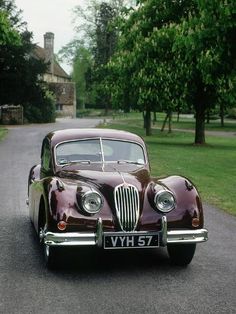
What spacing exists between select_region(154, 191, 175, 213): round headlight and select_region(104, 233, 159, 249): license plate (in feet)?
1.37

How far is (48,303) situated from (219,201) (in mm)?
7762

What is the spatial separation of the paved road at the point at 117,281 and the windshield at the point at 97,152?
1.38m

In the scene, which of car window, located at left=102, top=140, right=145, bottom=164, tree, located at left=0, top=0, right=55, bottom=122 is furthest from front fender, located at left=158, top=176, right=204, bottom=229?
tree, located at left=0, top=0, right=55, bottom=122

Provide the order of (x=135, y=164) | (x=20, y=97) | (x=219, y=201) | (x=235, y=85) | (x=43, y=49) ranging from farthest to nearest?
(x=43, y=49), (x=20, y=97), (x=235, y=85), (x=219, y=201), (x=135, y=164)

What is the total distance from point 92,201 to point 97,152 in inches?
64.6

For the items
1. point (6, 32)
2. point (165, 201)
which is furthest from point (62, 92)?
point (165, 201)

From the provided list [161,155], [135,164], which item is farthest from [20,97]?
[135,164]

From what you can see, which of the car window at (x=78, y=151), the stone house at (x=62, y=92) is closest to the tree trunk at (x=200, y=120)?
the car window at (x=78, y=151)

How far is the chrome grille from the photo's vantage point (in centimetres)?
679

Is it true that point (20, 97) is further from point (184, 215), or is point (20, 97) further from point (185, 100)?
point (184, 215)

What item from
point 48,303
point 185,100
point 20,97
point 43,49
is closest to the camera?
point 48,303

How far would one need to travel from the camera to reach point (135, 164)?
841cm

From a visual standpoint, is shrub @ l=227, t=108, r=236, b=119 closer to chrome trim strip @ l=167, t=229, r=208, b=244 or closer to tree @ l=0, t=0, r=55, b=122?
tree @ l=0, t=0, r=55, b=122

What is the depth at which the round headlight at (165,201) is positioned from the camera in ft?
22.9
